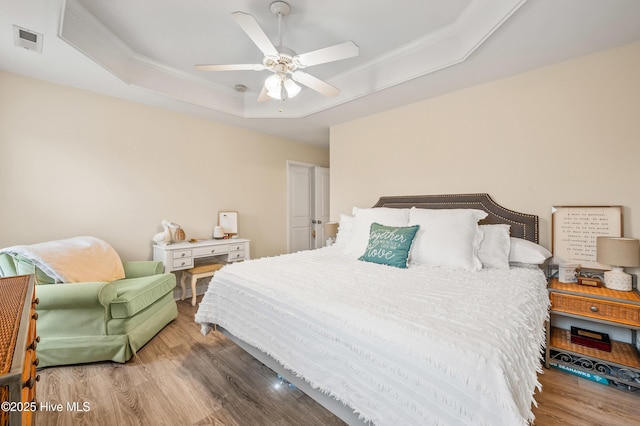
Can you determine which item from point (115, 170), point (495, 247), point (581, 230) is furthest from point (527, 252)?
point (115, 170)

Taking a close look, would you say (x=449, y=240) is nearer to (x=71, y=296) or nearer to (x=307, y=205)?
(x=71, y=296)

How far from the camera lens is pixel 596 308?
1.83 m

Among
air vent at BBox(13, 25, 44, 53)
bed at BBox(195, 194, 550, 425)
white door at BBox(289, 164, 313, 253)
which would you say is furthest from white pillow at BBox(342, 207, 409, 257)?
air vent at BBox(13, 25, 44, 53)

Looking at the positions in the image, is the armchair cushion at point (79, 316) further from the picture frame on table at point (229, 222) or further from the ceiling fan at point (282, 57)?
the ceiling fan at point (282, 57)

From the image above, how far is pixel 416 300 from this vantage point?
1437 millimetres

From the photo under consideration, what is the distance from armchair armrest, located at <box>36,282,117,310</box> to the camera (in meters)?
1.92

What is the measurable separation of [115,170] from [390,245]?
3.05 m

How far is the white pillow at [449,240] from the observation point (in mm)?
2156

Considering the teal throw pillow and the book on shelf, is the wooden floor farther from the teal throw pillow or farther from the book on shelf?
the teal throw pillow

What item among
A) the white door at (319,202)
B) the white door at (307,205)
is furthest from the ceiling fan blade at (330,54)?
the white door at (319,202)

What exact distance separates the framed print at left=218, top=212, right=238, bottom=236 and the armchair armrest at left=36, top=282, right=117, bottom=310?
6.41 ft

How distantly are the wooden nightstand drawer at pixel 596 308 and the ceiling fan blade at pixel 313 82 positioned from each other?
2.26 m

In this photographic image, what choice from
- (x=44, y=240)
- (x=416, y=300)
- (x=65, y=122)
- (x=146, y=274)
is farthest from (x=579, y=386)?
(x=65, y=122)

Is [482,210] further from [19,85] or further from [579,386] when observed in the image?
[19,85]
